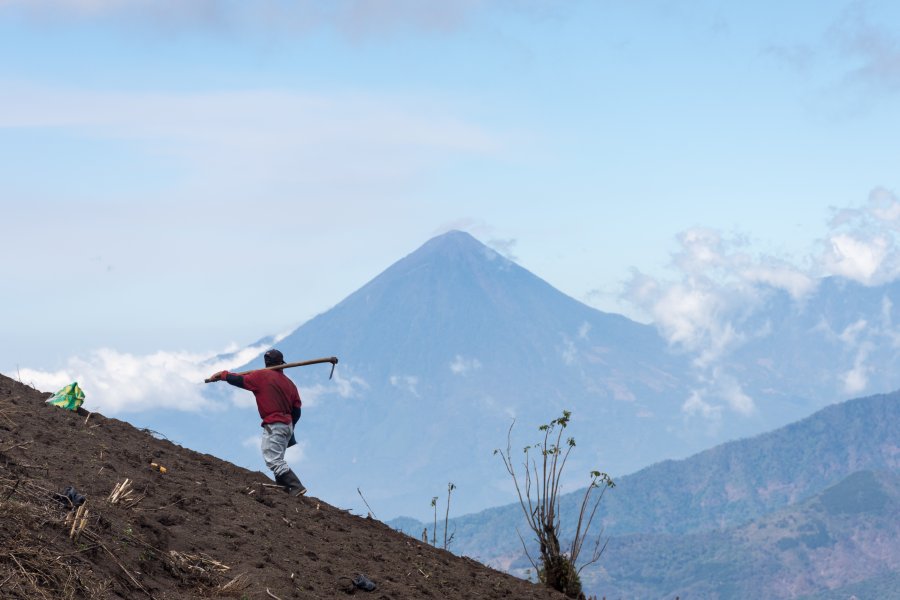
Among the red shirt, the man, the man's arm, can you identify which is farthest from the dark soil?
the man's arm

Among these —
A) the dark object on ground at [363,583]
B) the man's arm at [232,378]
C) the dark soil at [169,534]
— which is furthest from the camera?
the man's arm at [232,378]

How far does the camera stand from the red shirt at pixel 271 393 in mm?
15211

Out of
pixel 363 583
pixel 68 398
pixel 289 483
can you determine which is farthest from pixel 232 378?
pixel 363 583

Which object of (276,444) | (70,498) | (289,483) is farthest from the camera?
(289,483)

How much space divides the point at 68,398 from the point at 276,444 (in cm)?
294

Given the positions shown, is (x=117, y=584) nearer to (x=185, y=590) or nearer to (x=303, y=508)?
(x=185, y=590)

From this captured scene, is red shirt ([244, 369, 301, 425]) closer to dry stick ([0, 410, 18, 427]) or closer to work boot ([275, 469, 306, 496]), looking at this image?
work boot ([275, 469, 306, 496])

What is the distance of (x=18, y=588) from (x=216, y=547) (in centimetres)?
271

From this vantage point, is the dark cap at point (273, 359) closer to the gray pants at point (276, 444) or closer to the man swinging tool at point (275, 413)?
the man swinging tool at point (275, 413)

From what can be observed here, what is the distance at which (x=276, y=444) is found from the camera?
50.0 ft

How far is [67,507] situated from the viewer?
37.1ft

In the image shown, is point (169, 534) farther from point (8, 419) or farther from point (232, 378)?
point (232, 378)

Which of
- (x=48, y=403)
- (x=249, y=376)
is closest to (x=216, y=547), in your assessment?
(x=249, y=376)

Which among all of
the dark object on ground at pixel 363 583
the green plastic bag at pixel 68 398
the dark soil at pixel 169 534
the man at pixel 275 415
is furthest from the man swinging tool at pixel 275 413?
the dark object on ground at pixel 363 583
